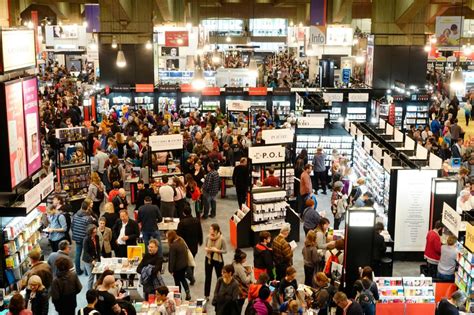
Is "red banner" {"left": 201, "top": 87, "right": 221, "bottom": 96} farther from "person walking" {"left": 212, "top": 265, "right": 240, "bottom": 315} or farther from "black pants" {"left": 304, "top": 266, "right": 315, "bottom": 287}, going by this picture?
"person walking" {"left": 212, "top": 265, "right": 240, "bottom": 315}

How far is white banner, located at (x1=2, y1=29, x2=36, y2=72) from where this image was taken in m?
8.59

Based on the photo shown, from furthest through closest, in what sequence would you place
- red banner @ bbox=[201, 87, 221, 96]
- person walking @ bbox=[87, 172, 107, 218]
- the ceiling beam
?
red banner @ bbox=[201, 87, 221, 96], the ceiling beam, person walking @ bbox=[87, 172, 107, 218]

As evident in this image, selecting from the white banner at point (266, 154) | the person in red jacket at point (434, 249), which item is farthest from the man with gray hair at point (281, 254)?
the white banner at point (266, 154)

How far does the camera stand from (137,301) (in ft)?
29.8

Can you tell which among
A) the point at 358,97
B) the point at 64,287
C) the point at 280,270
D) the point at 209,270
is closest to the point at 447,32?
the point at 358,97

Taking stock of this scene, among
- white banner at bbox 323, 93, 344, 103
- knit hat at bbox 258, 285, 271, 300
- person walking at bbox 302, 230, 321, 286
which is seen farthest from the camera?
white banner at bbox 323, 93, 344, 103

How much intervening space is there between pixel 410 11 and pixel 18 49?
19.4m

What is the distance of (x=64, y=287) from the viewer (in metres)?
8.42

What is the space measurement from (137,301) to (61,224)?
277cm

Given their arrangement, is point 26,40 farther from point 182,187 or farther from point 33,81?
point 182,187

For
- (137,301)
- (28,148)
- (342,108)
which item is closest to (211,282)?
(137,301)

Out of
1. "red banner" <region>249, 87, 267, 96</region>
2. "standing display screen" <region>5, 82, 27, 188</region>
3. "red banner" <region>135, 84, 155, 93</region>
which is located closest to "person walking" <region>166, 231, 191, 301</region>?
"standing display screen" <region>5, 82, 27, 188</region>

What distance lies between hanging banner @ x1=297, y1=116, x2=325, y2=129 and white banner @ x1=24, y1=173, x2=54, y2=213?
29.0 ft

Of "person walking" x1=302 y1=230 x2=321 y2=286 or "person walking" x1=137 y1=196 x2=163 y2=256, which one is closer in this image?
"person walking" x1=302 y1=230 x2=321 y2=286
